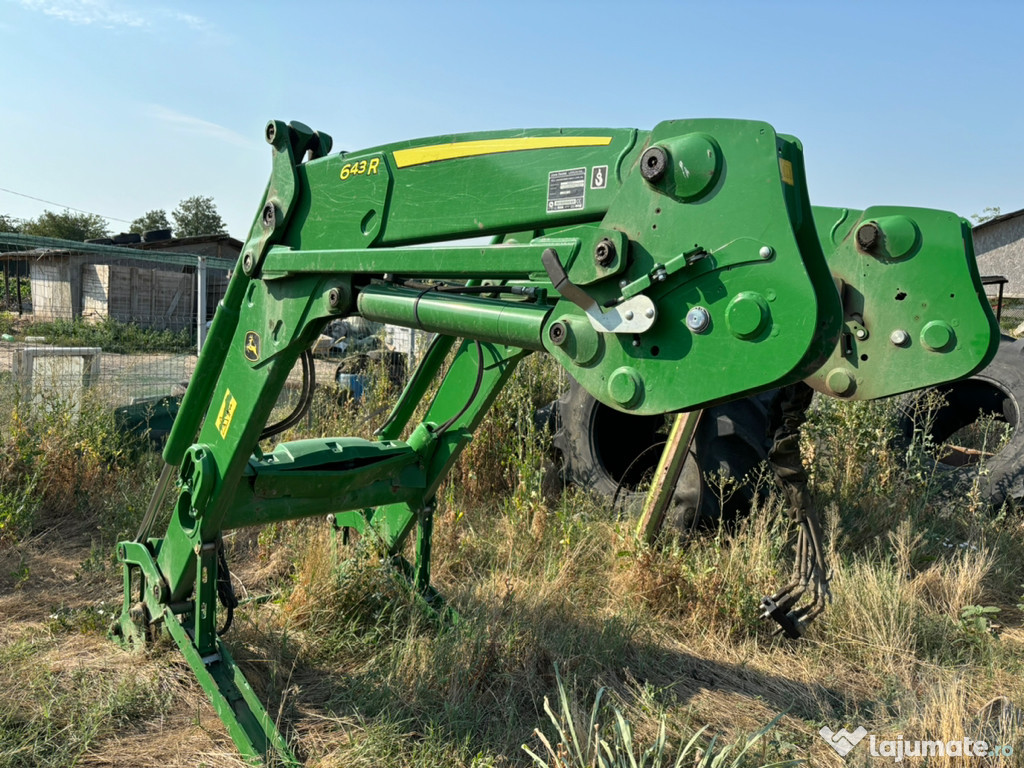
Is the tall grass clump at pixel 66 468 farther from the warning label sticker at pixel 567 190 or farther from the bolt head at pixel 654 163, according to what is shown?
the bolt head at pixel 654 163

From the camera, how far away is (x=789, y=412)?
2.54m

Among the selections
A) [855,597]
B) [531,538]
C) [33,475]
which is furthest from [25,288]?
[855,597]

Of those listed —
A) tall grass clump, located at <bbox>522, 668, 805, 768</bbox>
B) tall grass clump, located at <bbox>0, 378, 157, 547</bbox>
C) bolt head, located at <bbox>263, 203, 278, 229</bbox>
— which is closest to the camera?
tall grass clump, located at <bbox>522, 668, 805, 768</bbox>

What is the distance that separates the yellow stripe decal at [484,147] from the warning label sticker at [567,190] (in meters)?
0.08

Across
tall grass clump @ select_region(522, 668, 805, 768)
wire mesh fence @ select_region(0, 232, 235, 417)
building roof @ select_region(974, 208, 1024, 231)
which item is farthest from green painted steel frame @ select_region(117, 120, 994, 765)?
building roof @ select_region(974, 208, 1024, 231)

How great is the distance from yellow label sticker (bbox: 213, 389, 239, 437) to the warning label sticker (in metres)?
1.39

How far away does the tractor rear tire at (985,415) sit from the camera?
17.5 ft

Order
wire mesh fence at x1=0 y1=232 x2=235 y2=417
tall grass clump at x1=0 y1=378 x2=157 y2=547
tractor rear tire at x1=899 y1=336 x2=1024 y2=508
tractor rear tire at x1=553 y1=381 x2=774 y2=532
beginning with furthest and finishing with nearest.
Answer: wire mesh fence at x1=0 y1=232 x2=235 y2=417
tractor rear tire at x1=899 y1=336 x2=1024 y2=508
tall grass clump at x1=0 y1=378 x2=157 y2=547
tractor rear tire at x1=553 y1=381 x2=774 y2=532

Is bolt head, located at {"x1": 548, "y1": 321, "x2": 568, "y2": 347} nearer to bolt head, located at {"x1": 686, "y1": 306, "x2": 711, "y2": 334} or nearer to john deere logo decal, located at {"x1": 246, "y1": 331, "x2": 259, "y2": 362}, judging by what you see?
bolt head, located at {"x1": 686, "y1": 306, "x2": 711, "y2": 334}

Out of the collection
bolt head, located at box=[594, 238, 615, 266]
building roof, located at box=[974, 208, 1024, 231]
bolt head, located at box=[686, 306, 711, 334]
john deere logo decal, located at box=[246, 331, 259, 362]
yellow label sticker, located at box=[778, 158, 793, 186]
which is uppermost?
building roof, located at box=[974, 208, 1024, 231]

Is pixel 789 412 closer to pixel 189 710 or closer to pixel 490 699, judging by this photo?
pixel 490 699

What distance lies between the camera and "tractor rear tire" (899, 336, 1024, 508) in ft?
17.5

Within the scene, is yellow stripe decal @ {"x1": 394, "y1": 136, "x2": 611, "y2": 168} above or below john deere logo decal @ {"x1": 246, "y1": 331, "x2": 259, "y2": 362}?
above

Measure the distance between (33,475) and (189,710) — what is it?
2888 millimetres
